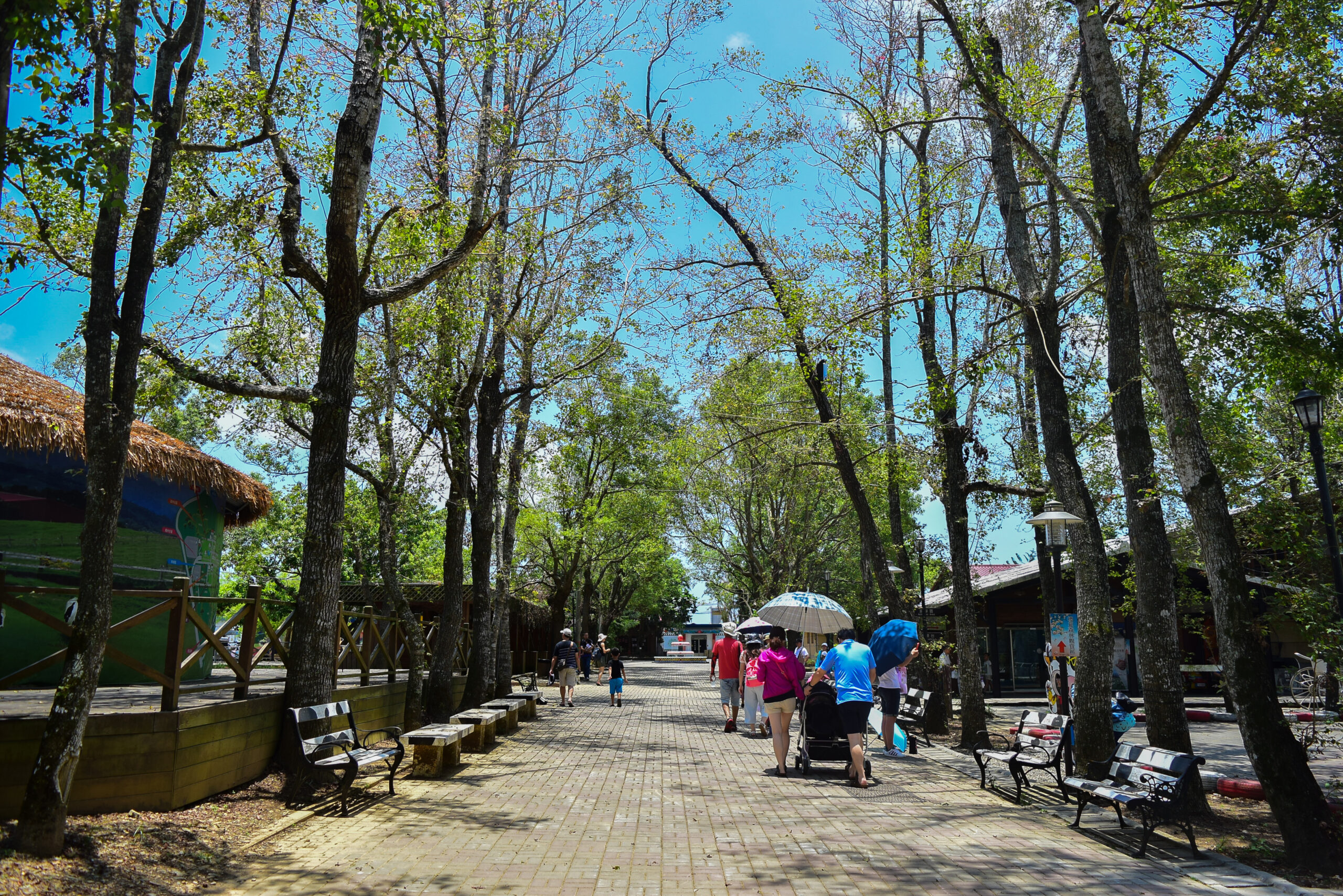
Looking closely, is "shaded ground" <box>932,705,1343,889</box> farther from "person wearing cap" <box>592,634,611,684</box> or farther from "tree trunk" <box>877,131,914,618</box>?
"person wearing cap" <box>592,634,611,684</box>

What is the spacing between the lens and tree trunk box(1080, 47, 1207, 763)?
8.26 meters

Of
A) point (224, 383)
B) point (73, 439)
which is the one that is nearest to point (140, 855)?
point (224, 383)

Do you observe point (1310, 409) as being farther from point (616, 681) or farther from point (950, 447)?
point (616, 681)

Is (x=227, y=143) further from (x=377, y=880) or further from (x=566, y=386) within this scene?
(x=566, y=386)

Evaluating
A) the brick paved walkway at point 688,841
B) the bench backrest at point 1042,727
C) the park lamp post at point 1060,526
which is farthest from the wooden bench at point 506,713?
the park lamp post at point 1060,526

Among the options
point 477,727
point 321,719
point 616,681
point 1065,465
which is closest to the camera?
point 321,719

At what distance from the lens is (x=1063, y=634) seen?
34.2 feet

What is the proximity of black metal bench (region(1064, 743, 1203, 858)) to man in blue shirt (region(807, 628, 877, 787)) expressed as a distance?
2.14m

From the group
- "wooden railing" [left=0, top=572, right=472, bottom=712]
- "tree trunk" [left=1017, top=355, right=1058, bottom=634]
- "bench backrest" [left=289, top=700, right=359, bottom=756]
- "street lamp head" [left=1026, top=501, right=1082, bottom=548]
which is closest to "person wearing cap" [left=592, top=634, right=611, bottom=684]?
"tree trunk" [left=1017, top=355, right=1058, bottom=634]

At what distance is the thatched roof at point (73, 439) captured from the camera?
37.3 feet

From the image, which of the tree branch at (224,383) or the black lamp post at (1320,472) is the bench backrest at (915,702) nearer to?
the black lamp post at (1320,472)

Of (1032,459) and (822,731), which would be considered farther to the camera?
(1032,459)

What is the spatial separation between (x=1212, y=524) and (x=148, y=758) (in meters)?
8.40

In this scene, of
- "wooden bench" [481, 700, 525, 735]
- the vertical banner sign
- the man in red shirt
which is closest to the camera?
the vertical banner sign
